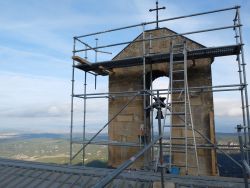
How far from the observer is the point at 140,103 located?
1154cm

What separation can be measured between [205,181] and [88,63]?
735 cm

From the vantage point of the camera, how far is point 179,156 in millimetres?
10227

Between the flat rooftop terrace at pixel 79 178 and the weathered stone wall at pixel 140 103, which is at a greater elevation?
the weathered stone wall at pixel 140 103

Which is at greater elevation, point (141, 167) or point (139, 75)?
point (139, 75)

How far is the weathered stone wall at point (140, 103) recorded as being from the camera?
1018cm

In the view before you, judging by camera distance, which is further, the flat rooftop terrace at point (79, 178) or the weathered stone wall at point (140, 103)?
the weathered stone wall at point (140, 103)

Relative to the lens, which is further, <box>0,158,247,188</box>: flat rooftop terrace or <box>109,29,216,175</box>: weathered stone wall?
<box>109,29,216,175</box>: weathered stone wall

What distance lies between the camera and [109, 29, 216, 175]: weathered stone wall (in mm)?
10180

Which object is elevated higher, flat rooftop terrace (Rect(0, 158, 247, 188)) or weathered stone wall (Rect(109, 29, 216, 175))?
weathered stone wall (Rect(109, 29, 216, 175))

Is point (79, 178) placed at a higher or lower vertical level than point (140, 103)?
lower

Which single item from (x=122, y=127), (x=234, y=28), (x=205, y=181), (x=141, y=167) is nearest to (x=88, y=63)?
(x=122, y=127)

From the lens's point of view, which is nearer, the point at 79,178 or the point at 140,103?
the point at 79,178

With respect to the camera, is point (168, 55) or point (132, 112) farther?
point (132, 112)

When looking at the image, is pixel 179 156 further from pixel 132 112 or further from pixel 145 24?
pixel 145 24
